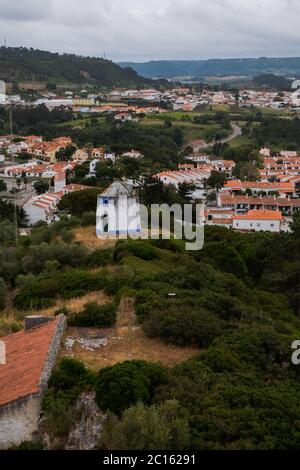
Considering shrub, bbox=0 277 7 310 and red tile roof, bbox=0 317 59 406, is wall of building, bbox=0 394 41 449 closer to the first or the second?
red tile roof, bbox=0 317 59 406

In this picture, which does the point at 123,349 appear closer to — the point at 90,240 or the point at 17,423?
the point at 17,423

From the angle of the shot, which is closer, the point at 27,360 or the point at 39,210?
the point at 27,360

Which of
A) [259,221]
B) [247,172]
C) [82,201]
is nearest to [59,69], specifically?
[247,172]

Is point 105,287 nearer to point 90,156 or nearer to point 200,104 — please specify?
point 90,156

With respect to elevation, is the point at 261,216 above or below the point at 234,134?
below

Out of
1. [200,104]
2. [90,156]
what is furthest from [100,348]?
[200,104]

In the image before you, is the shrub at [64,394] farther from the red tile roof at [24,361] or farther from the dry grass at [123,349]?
the dry grass at [123,349]
